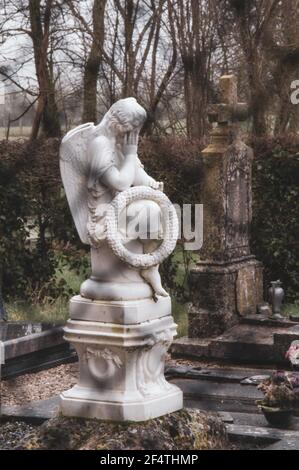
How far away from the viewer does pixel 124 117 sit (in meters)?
5.41

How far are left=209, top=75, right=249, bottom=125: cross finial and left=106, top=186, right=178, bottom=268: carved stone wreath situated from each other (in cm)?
409

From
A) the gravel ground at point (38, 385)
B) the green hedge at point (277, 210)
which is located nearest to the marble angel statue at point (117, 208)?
the gravel ground at point (38, 385)

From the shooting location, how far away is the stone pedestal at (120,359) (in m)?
5.33

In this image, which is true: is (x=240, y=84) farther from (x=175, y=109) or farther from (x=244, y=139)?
(x=244, y=139)

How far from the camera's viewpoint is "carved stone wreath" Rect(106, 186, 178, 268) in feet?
17.5

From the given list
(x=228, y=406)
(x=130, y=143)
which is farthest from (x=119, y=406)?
(x=228, y=406)

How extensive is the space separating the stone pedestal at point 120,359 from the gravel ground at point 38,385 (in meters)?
2.16

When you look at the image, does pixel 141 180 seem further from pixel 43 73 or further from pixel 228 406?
pixel 43 73

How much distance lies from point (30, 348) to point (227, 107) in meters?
2.85

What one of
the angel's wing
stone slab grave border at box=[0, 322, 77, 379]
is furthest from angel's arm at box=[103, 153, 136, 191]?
stone slab grave border at box=[0, 322, 77, 379]

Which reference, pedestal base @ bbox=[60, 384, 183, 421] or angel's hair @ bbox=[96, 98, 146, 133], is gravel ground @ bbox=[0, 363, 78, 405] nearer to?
pedestal base @ bbox=[60, 384, 183, 421]

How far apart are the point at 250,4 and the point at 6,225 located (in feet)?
16.3

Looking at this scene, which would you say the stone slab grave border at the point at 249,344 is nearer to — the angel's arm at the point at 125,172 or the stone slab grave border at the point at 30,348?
the stone slab grave border at the point at 30,348
